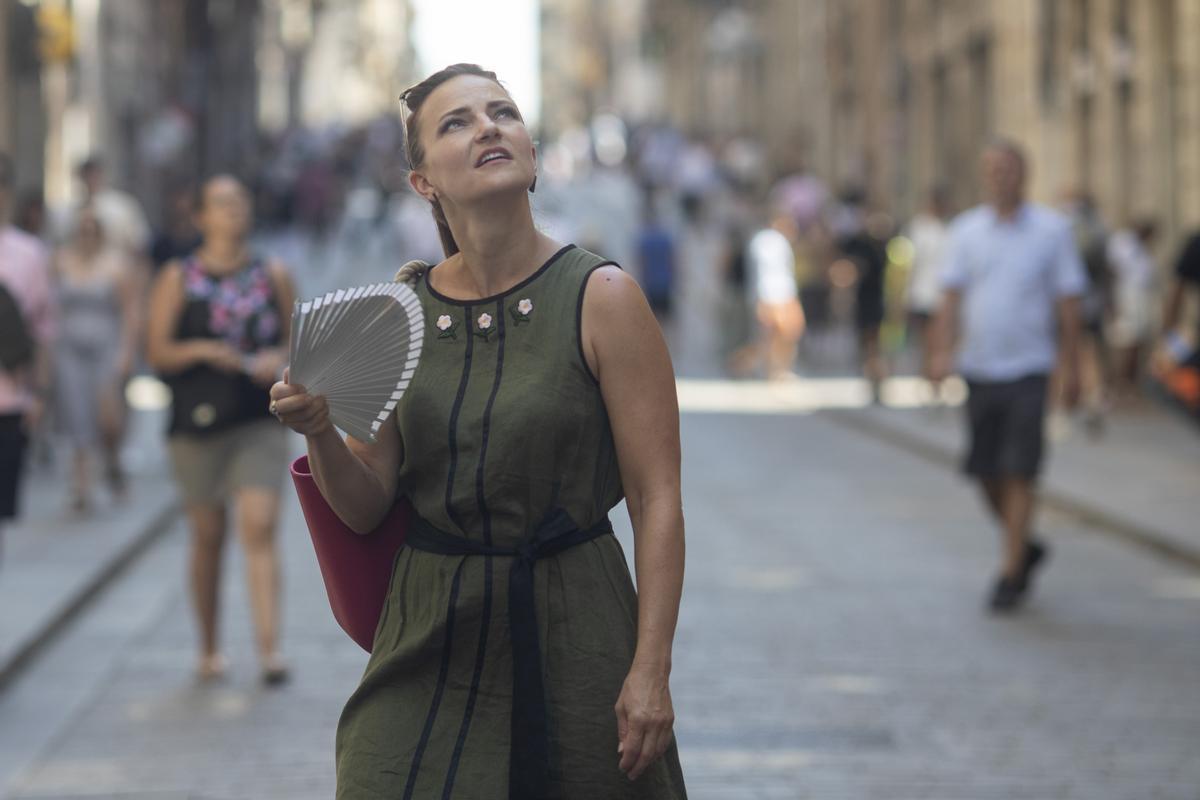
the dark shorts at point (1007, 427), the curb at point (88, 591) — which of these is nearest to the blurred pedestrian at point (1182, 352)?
the dark shorts at point (1007, 427)

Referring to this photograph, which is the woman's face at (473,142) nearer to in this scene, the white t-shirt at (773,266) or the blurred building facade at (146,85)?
the blurred building facade at (146,85)

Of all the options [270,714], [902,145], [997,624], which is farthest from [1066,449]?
[902,145]

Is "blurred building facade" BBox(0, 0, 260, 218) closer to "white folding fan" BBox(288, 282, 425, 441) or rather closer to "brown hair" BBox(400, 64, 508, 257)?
"brown hair" BBox(400, 64, 508, 257)

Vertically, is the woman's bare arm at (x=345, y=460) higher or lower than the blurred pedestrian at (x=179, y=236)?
higher

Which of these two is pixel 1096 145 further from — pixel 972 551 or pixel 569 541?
A: pixel 569 541

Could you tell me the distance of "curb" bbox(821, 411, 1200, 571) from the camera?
37.2ft

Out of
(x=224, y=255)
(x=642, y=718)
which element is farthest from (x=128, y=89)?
(x=642, y=718)

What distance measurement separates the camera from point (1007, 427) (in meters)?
9.43

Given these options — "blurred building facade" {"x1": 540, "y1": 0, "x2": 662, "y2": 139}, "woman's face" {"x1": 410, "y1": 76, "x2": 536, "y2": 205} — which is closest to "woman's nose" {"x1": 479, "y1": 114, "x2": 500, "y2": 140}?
"woman's face" {"x1": 410, "y1": 76, "x2": 536, "y2": 205}

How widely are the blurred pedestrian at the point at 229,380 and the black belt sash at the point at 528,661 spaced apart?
4.73 m

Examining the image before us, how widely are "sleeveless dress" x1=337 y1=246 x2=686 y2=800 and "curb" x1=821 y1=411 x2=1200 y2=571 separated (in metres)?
8.20

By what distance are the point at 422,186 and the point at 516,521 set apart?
0.57 metres

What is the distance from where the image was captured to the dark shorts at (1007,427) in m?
9.38

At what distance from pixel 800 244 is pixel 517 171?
23.0m
